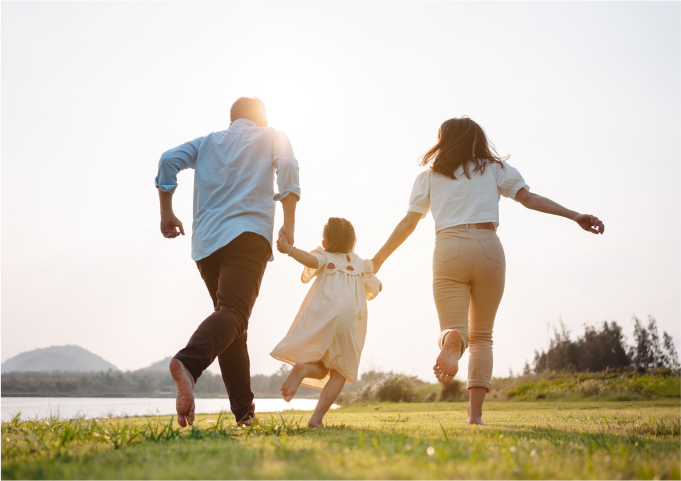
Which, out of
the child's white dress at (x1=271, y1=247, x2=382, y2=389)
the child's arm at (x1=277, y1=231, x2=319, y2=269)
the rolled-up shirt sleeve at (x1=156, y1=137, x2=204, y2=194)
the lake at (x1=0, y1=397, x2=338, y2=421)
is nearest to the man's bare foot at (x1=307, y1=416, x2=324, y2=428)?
the child's white dress at (x1=271, y1=247, x2=382, y2=389)

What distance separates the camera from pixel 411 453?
158 centimetres

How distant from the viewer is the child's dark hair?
4.15 meters

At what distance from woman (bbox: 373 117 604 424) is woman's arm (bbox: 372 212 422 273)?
0.09 m

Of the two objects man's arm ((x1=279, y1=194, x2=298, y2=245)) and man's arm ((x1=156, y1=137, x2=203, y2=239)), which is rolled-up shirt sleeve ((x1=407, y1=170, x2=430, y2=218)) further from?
man's arm ((x1=156, y1=137, x2=203, y2=239))

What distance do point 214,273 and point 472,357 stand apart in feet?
7.25

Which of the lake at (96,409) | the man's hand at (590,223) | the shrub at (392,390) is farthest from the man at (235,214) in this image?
the shrub at (392,390)

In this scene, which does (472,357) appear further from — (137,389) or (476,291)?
(137,389)

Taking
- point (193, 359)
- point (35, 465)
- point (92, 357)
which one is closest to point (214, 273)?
point (193, 359)

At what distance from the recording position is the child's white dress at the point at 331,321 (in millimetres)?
3592

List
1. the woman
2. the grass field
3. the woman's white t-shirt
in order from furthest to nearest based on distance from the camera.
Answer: the woman's white t-shirt, the woman, the grass field

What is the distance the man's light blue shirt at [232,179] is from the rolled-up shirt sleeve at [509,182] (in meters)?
1.83

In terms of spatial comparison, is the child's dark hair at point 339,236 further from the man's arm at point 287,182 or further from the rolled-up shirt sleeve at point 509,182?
the rolled-up shirt sleeve at point 509,182

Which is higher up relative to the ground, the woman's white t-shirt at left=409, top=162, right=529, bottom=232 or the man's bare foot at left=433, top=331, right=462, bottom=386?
the woman's white t-shirt at left=409, top=162, right=529, bottom=232

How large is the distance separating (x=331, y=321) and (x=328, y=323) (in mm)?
31
